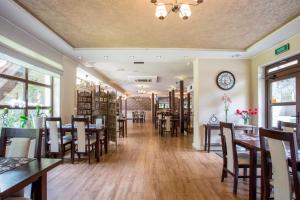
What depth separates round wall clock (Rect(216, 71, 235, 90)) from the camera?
6059mm

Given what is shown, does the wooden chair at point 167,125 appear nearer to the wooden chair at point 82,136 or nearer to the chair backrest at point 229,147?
the wooden chair at point 82,136

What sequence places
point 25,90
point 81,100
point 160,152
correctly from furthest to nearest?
point 81,100
point 160,152
point 25,90

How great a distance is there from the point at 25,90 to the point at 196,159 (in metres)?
4.06

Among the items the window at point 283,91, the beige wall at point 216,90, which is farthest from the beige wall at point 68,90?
the window at point 283,91

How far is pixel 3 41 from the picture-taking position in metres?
3.46

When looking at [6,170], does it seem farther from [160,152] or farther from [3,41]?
[160,152]

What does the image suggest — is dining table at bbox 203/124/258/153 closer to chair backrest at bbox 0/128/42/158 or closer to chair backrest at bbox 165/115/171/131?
chair backrest at bbox 165/115/171/131

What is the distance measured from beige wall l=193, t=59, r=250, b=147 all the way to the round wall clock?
0.09 metres

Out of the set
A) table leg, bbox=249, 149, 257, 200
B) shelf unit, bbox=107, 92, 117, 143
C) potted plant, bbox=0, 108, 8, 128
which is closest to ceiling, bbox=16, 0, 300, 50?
potted plant, bbox=0, 108, 8, 128

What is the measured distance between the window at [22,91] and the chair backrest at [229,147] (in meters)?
3.83

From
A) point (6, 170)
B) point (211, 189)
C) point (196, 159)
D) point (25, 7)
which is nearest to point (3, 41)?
point (25, 7)

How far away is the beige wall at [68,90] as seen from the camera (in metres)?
5.73

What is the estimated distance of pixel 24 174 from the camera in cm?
149

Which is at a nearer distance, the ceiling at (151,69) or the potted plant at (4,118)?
the potted plant at (4,118)
